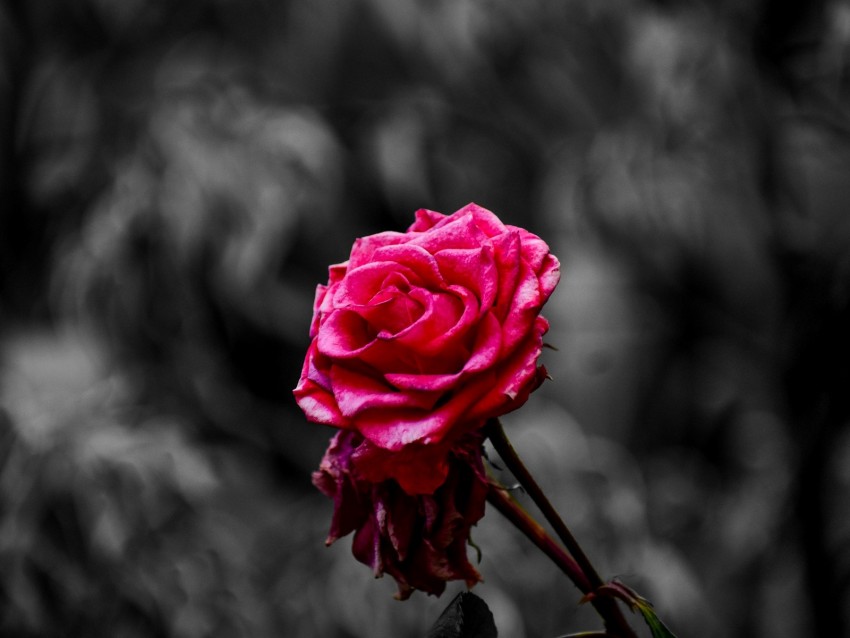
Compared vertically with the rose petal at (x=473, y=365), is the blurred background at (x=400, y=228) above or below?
below

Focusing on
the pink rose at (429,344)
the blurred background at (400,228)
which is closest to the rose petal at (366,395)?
the pink rose at (429,344)

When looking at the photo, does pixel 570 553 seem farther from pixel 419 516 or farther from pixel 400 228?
pixel 400 228

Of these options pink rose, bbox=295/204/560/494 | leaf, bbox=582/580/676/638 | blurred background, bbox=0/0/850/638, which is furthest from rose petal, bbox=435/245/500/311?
blurred background, bbox=0/0/850/638

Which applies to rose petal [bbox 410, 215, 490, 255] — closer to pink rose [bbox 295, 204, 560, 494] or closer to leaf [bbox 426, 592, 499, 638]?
pink rose [bbox 295, 204, 560, 494]

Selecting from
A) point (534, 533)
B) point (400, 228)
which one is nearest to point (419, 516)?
point (534, 533)

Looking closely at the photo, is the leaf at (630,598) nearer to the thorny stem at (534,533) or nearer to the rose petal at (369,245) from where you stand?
the thorny stem at (534,533)

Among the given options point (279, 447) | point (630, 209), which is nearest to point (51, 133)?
point (279, 447)
